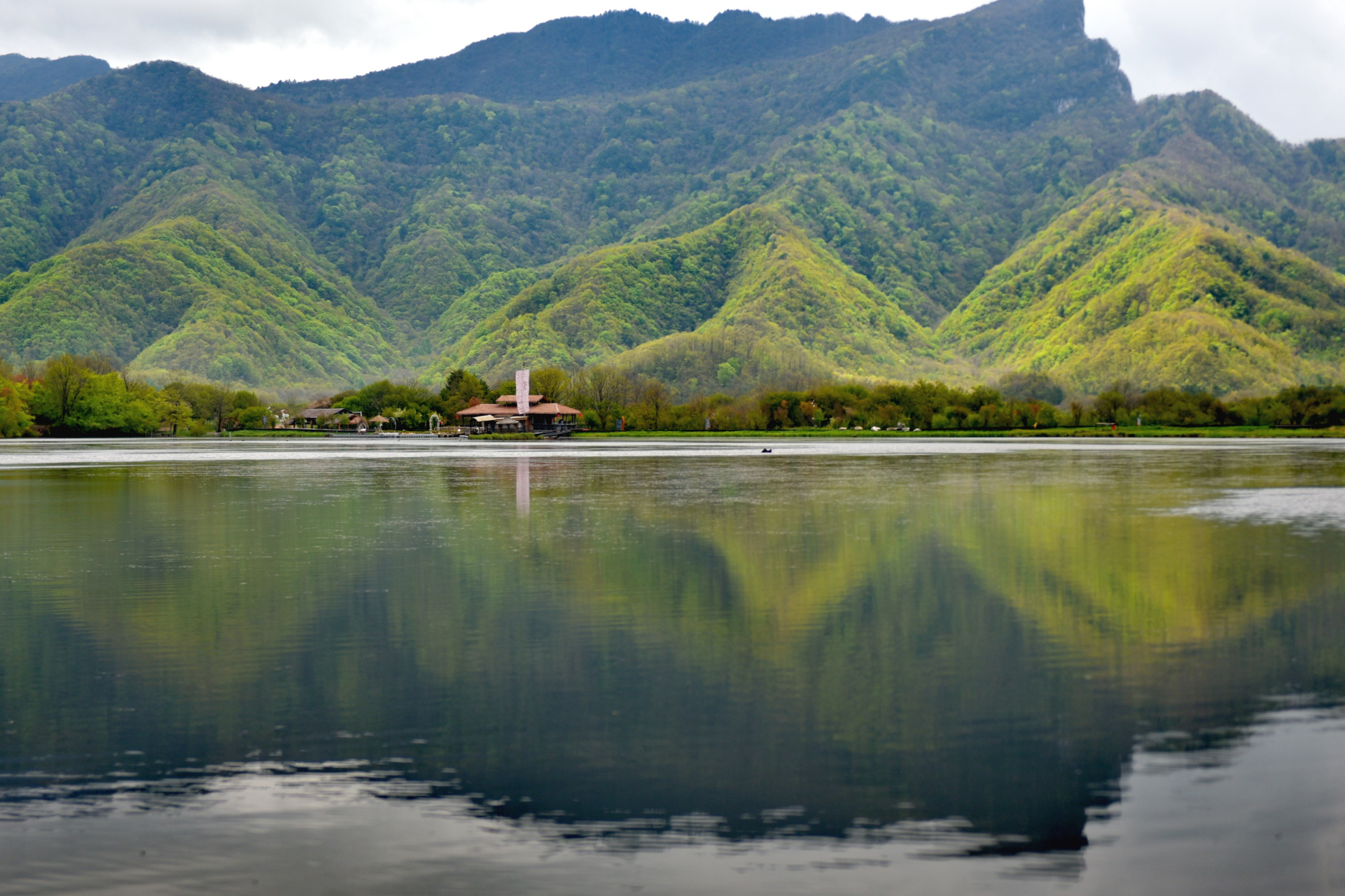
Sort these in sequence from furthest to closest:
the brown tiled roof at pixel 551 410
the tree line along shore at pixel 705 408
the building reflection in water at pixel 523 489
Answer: the brown tiled roof at pixel 551 410
the tree line along shore at pixel 705 408
the building reflection in water at pixel 523 489

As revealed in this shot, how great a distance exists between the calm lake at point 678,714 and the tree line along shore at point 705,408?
120 metres

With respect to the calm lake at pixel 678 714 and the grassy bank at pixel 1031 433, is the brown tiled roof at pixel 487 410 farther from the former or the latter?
the calm lake at pixel 678 714

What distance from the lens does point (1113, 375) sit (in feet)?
645

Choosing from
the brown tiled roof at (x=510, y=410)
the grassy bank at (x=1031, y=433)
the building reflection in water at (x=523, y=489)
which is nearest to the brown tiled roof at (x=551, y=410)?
the brown tiled roof at (x=510, y=410)

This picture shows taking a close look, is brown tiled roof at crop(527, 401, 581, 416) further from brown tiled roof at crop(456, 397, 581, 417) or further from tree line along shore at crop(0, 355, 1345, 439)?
tree line along shore at crop(0, 355, 1345, 439)

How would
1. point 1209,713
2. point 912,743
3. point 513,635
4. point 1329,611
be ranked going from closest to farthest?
point 912,743 → point 1209,713 → point 513,635 → point 1329,611

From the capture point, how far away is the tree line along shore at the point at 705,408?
136875 millimetres

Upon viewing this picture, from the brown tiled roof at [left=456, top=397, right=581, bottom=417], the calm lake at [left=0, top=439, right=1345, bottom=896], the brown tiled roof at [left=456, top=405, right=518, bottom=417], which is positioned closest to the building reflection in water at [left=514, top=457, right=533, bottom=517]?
the calm lake at [left=0, top=439, right=1345, bottom=896]

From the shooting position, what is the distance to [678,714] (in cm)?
1039

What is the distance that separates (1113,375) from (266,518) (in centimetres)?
18919

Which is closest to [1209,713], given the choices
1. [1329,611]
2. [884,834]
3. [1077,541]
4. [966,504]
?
[884,834]

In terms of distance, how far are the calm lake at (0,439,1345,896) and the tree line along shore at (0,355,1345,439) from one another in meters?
120

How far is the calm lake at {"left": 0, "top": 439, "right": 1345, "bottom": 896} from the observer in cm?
740

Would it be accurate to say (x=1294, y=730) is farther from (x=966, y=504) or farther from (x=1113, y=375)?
(x=1113, y=375)
